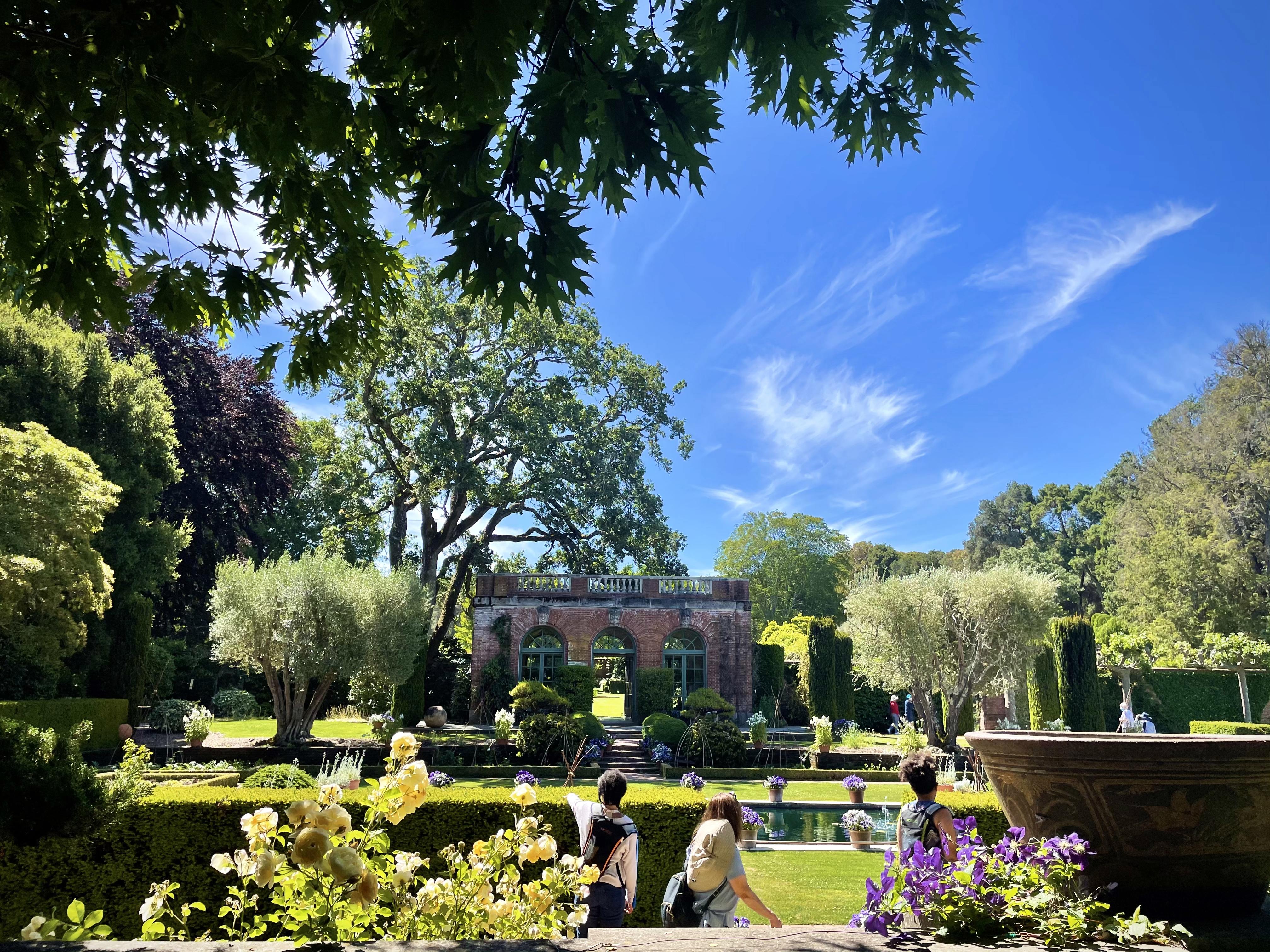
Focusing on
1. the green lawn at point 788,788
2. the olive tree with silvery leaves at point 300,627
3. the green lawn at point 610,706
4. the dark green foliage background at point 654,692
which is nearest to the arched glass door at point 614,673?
the green lawn at point 610,706

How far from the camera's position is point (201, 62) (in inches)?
104

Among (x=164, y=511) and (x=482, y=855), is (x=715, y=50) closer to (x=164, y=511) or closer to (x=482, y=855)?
(x=482, y=855)

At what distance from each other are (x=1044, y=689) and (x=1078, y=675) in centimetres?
121

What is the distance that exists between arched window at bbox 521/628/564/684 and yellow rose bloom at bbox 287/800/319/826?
2403 centimetres

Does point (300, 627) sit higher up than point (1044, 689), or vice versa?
point (300, 627)

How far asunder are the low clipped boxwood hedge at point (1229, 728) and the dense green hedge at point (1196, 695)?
4.32 meters

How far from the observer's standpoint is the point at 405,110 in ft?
10.6

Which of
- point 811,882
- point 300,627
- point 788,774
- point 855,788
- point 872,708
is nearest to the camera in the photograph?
point 811,882

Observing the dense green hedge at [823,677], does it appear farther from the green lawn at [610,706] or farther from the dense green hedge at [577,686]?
the green lawn at [610,706]

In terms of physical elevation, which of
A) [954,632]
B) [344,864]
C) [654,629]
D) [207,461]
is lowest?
[344,864]

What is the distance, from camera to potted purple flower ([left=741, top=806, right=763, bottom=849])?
9508mm

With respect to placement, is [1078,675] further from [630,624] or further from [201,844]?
[201,844]

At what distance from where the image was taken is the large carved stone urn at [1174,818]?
268 cm

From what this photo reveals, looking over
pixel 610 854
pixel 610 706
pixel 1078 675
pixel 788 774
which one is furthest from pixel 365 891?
pixel 610 706
